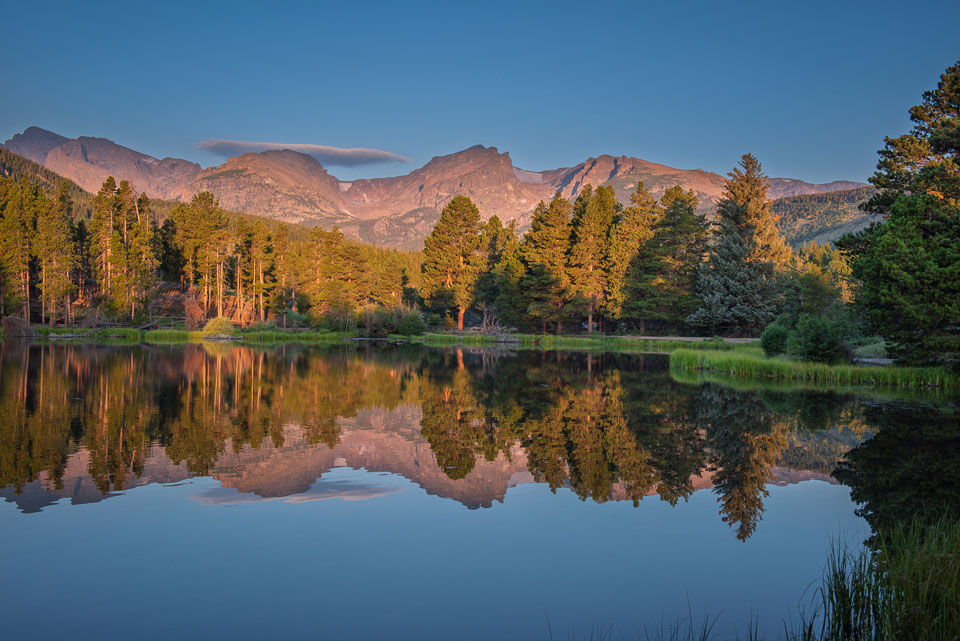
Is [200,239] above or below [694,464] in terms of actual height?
above

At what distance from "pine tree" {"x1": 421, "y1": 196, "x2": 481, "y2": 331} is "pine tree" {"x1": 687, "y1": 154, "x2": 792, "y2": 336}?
25313mm

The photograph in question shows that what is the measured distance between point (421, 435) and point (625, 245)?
153 ft

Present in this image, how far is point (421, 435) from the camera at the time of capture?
13797 mm

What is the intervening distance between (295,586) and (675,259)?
53.6 meters

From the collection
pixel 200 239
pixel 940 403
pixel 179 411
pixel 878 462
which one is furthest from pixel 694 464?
pixel 200 239

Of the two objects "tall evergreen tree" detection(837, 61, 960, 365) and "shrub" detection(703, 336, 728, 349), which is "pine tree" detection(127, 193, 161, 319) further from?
"tall evergreen tree" detection(837, 61, 960, 365)

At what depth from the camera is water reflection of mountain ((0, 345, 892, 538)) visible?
9.72m

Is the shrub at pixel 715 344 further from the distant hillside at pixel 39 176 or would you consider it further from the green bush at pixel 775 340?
the distant hillside at pixel 39 176

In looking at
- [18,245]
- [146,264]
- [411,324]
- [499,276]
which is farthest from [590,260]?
[18,245]

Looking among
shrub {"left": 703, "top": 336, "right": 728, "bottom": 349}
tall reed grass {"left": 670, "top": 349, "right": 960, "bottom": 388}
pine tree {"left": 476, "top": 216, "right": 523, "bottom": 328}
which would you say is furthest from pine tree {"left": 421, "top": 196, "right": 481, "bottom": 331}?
tall reed grass {"left": 670, "top": 349, "right": 960, "bottom": 388}

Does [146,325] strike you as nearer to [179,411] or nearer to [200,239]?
[200,239]

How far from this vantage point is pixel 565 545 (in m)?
7.23

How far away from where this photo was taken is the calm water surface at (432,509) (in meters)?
5.43

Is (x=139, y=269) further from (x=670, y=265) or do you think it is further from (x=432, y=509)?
(x=432, y=509)
